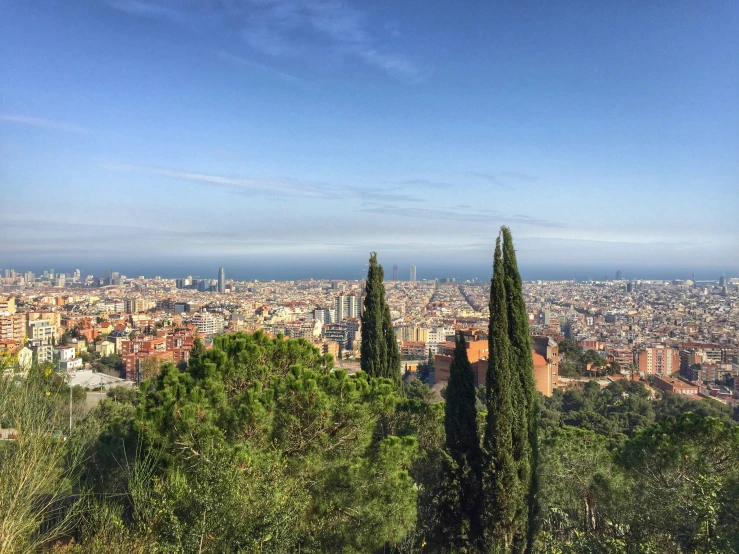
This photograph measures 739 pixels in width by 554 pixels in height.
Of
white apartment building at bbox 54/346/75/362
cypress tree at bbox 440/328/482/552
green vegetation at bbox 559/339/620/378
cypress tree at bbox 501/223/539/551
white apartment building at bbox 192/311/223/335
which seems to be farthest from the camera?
white apartment building at bbox 192/311/223/335

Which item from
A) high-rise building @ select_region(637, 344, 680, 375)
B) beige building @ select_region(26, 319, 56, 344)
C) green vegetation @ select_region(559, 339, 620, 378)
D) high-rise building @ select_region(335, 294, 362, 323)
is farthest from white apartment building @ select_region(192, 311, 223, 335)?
high-rise building @ select_region(637, 344, 680, 375)

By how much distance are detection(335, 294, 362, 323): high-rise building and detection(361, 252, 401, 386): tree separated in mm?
57254

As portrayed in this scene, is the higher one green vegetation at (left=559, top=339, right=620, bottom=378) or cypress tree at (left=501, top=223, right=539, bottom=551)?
cypress tree at (left=501, top=223, right=539, bottom=551)

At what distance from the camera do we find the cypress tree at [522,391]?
5535 mm

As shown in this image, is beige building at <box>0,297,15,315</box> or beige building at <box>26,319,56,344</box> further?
beige building at <box>0,297,15,315</box>

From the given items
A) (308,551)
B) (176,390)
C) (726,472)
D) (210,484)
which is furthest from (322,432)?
(726,472)

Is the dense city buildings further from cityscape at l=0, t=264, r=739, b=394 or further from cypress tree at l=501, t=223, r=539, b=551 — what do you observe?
cypress tree at l=501, t=223, r=539, b=551

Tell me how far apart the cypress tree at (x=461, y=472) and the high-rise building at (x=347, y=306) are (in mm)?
60515

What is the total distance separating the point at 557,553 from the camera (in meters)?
3.87

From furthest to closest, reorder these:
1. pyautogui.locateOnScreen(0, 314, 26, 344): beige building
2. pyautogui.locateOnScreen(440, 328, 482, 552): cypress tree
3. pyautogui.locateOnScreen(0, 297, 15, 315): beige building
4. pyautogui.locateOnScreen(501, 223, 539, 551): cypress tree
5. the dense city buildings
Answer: pyautogui.locateOnScreen(0, 297, 15, 315): beige building, pyautogui.locateOnScreen(0, 314, 26, 344): beige building, the dense city buildings, pyautogui.locateOnScreen(440, 328, 482, 552): cypress tree, pyautogui.locateOnScreen(501, 223, 539, 551): cypress tree

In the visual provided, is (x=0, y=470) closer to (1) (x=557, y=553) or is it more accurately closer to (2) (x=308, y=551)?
(2) (x=308, y=551)

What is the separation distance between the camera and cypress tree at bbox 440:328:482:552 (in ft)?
18.5

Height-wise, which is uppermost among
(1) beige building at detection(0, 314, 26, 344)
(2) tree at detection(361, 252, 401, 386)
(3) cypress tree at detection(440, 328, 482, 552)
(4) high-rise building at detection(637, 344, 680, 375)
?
(2) tree at detection(361, 252, 401, 386)

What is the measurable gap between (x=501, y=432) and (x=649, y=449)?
147 centimetres
